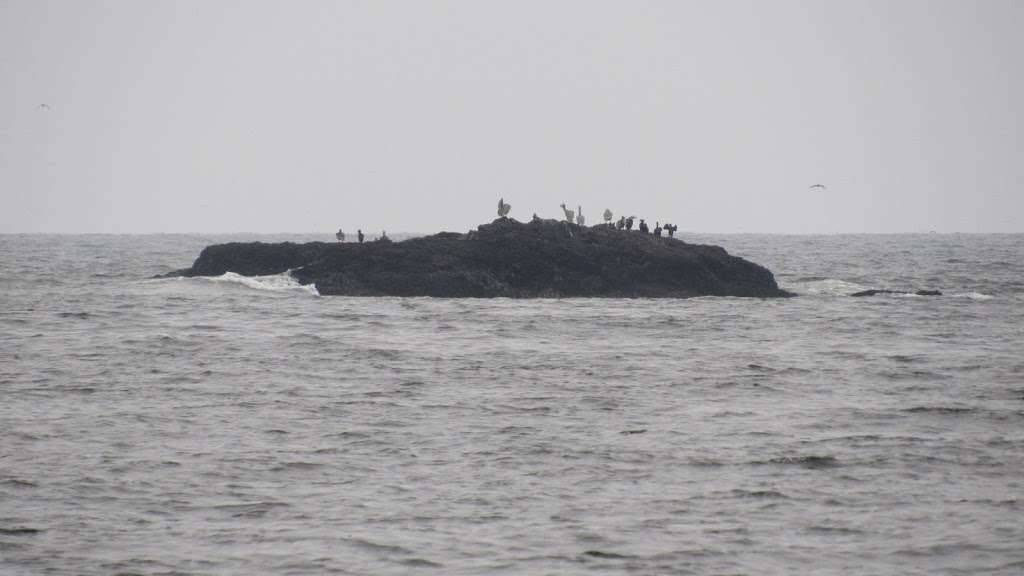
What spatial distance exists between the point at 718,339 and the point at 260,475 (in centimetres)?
2029

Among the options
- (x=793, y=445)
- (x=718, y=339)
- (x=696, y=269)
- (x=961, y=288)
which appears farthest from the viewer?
(x=961, y=288)

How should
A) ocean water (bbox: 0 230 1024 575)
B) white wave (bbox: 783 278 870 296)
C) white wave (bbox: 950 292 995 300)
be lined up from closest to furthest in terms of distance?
ocean water (bbox: 0 230 1024 575) < white wave (bbox: 950 292 995 300) < white wave (bbox: 783 278 870 296)

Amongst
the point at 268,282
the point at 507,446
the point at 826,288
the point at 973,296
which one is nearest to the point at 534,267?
the point at 268,282

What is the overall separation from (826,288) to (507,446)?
1558 inches

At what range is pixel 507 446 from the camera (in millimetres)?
20781

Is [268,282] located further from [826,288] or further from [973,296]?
[973,296]

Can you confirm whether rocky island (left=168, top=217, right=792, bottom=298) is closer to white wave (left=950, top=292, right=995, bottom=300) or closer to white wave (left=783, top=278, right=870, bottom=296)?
white wave (left=783, top=278, right=870, bottom=296)

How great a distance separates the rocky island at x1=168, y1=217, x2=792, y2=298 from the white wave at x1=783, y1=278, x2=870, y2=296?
7272 millimetres

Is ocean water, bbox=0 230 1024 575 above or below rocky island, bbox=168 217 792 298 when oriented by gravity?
below

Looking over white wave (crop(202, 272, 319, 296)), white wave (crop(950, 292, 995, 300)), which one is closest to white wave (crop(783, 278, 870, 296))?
white wave (crop(950, 292, 995, 300))

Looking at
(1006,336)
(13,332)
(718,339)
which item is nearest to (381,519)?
(718,339)

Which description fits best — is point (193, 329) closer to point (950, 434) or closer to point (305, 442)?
point (305, 442)

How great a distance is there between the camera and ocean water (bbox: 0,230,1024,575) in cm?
1513

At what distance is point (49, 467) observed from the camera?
19094 mm
